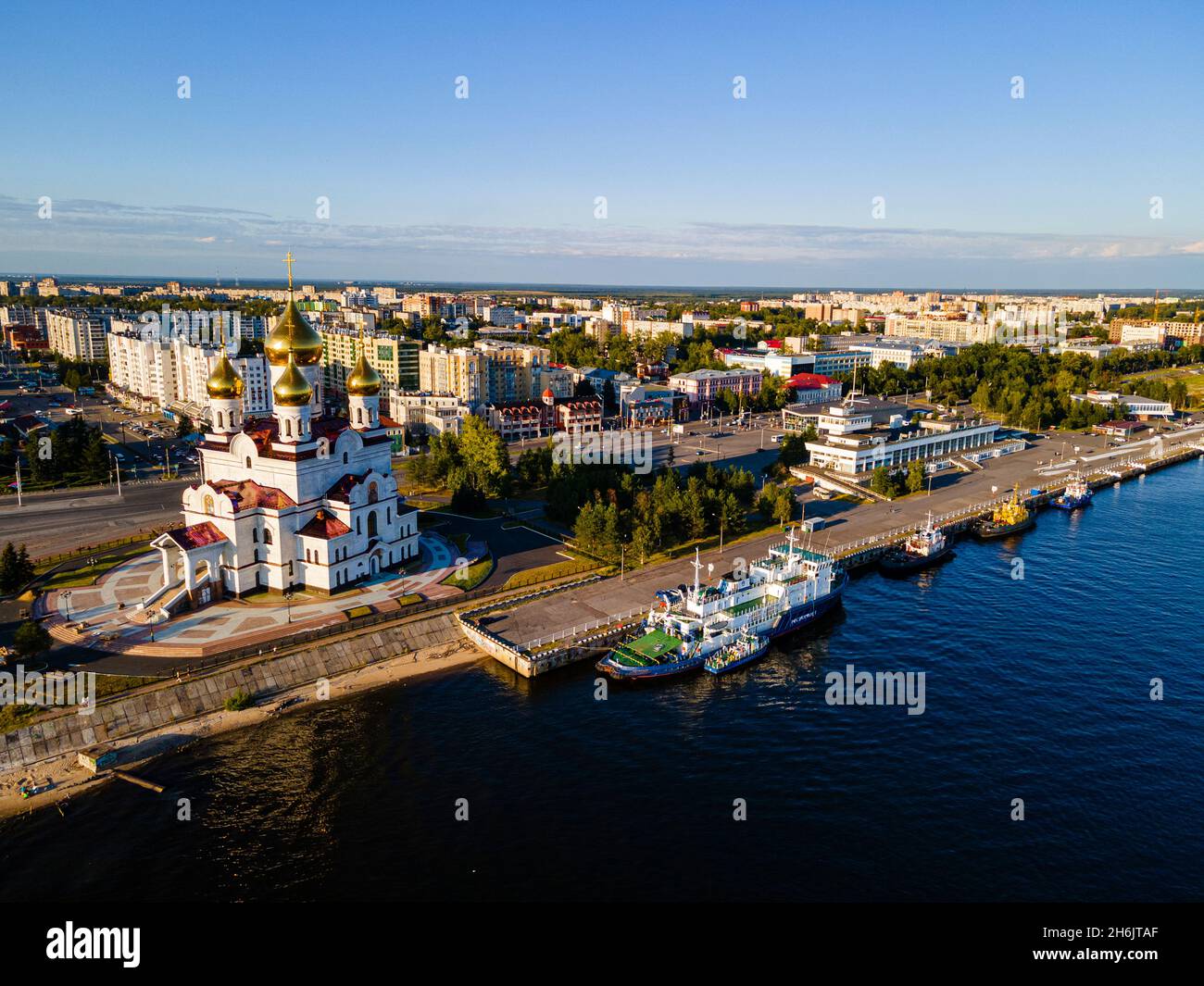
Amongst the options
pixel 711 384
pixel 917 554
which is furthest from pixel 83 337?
pixel 917 554

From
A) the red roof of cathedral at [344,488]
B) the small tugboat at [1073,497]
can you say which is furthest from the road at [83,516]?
the small tugboat at [1073,497]

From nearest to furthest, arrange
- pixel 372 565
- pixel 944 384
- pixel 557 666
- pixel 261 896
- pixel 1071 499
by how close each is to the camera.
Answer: pixel 261 896 < pixel 557 666 < pixel 372 565 < pixel 1071 499 < pixel 944 384

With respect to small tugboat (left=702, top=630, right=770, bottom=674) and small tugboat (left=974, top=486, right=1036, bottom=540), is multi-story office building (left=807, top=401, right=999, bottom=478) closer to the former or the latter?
small tugboat (left=974, top=486, right=1036, bottom=540)

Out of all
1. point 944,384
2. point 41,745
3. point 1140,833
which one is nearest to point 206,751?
point 41,745

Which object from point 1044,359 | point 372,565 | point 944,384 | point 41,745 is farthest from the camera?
point 1044,359

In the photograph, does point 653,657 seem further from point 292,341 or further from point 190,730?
point 292,341

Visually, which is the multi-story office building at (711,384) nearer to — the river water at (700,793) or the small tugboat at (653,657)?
the river water at (700,793)

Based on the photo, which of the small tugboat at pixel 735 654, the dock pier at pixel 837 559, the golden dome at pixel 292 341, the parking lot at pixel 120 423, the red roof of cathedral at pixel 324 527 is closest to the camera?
the dock pier at pixel 837 559
